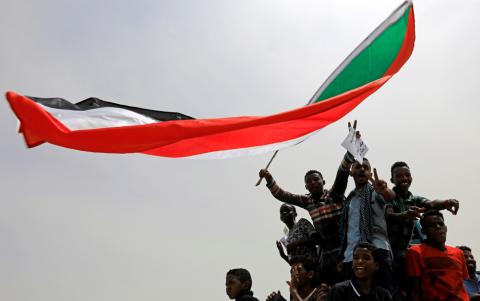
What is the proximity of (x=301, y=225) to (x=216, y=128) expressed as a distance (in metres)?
1.70

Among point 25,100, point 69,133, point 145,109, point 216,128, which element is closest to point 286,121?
point 216,128

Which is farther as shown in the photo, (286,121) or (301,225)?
(301,225)

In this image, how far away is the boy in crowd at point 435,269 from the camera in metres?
5.41

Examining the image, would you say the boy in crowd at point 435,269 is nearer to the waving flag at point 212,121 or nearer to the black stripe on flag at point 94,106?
the waving flag at point 212,121

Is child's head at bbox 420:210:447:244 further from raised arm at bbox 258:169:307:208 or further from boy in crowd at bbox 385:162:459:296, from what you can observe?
raised arm at bbox 258:169:307:208

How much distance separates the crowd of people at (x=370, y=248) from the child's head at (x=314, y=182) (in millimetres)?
12

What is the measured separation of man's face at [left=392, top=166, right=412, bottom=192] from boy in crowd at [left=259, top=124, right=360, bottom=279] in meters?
0.53

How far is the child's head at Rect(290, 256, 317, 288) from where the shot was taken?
19.3ft

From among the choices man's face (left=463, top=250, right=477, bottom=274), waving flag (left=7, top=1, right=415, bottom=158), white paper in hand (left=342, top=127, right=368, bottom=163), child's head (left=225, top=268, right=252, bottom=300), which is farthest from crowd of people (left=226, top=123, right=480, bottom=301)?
man's face (left=463, top=250, right=477, bottom=274)

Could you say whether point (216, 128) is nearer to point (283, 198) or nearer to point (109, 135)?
point (109, 135)

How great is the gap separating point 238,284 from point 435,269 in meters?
2.22

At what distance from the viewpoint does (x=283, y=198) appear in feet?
23.0

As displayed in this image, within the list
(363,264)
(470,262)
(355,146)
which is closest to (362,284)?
(363,264)

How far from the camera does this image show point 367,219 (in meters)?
5.50
